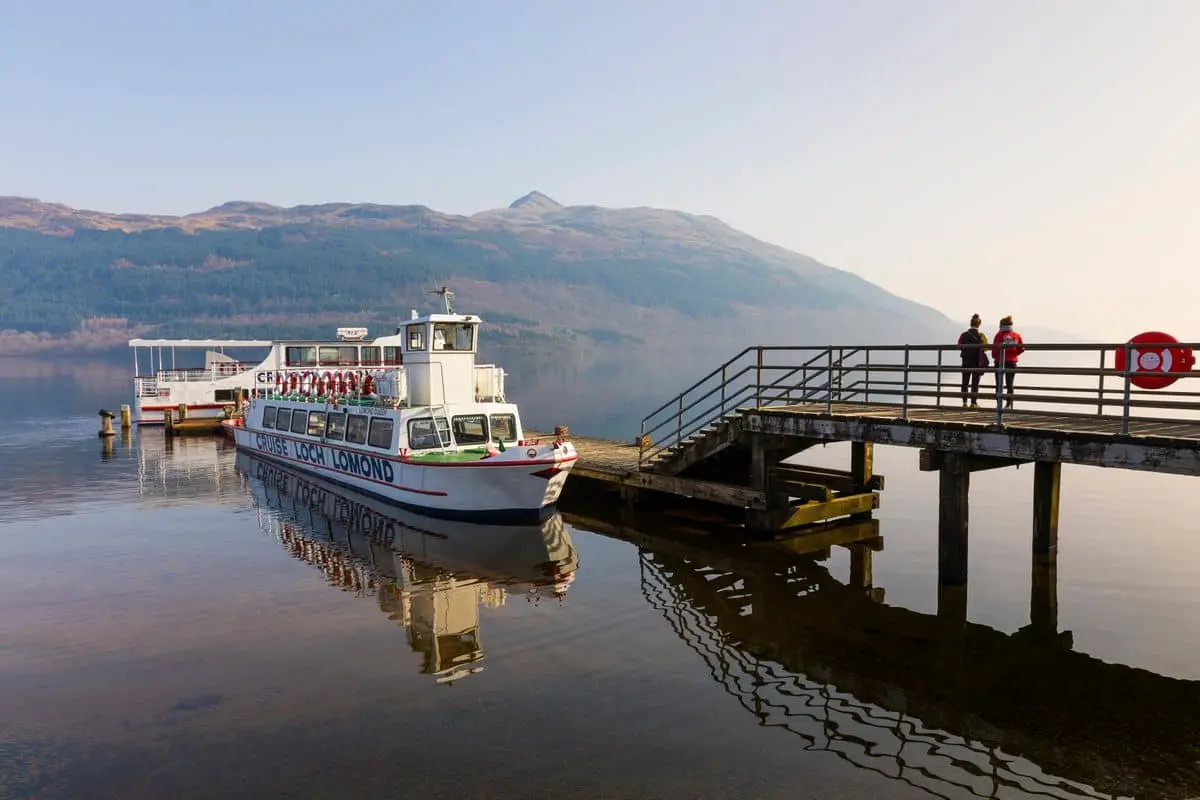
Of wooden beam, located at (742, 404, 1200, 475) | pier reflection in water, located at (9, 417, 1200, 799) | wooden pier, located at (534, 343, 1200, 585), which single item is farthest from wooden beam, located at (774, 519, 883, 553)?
wooden beam, located at (742, 404, 1200, 475)

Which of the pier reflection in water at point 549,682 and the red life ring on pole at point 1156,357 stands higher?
the red life ring on pole at point 1156,357

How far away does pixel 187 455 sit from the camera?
4316 centimetres

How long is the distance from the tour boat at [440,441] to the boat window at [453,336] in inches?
1.3

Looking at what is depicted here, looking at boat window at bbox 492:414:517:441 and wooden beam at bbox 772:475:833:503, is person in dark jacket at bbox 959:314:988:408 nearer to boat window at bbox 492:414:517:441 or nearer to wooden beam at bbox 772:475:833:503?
wooden beam at bbox 772:475:833:503

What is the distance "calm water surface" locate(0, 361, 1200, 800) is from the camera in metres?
10.6

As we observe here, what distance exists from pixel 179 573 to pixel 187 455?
25.9m

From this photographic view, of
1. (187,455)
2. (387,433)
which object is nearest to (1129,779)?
(387,433)

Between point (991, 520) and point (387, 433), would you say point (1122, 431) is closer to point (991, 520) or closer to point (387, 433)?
point (991, 520)

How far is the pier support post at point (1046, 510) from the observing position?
18.5m

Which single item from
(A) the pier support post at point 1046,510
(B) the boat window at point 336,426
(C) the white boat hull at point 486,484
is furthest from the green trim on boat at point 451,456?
(A) the pier support post at point 1046,510

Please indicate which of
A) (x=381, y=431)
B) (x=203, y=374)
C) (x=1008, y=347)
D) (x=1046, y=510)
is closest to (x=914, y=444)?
(x=1008, y=347)

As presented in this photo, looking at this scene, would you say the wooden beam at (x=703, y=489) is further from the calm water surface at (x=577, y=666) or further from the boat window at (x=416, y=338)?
the boat window at (x=416, y=338)

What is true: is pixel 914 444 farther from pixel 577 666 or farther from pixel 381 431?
pixel 381 431

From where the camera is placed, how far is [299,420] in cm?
3575
